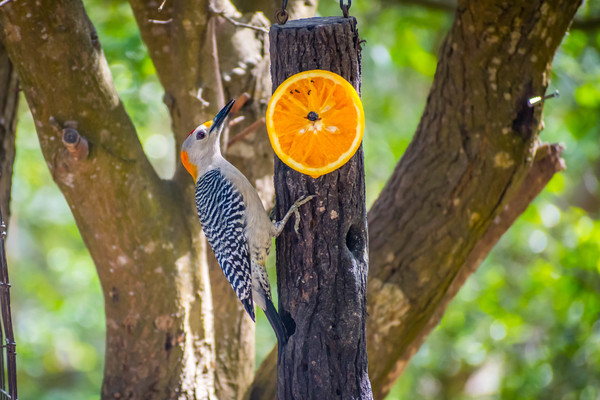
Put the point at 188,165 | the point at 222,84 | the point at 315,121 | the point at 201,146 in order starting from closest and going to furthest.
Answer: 1. the point at 315,121
2. the point at 201,146
3. the point at 188,165
4. the point at 222,84

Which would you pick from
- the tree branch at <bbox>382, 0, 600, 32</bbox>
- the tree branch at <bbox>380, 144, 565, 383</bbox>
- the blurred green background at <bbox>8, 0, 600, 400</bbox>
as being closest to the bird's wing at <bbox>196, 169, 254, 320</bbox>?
the tree branch at <bbox>380, 144, 565, 383</bbox>

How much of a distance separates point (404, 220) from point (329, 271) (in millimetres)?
1336

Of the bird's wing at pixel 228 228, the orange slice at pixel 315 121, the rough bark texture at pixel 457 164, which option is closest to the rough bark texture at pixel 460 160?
the rough bark texture at pixel 457 164

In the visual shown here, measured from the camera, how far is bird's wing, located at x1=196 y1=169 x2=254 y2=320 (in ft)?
11.4

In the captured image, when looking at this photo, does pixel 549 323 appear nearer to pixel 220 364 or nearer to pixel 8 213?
pixel 220 364

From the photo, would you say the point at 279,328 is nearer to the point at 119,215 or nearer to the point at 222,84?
the point at 119,215

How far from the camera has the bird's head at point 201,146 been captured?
3.75m

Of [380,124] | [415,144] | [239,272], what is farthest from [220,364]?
[380,124]

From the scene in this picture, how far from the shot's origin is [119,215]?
12.2 feet

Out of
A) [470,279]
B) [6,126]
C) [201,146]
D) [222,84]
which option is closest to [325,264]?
[201,146]

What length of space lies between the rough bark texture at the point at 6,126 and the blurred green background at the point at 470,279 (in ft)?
6.93

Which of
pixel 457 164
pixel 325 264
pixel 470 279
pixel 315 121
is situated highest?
pixel 470 279

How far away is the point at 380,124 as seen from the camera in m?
10.1

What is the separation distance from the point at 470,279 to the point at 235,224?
7051 mm
